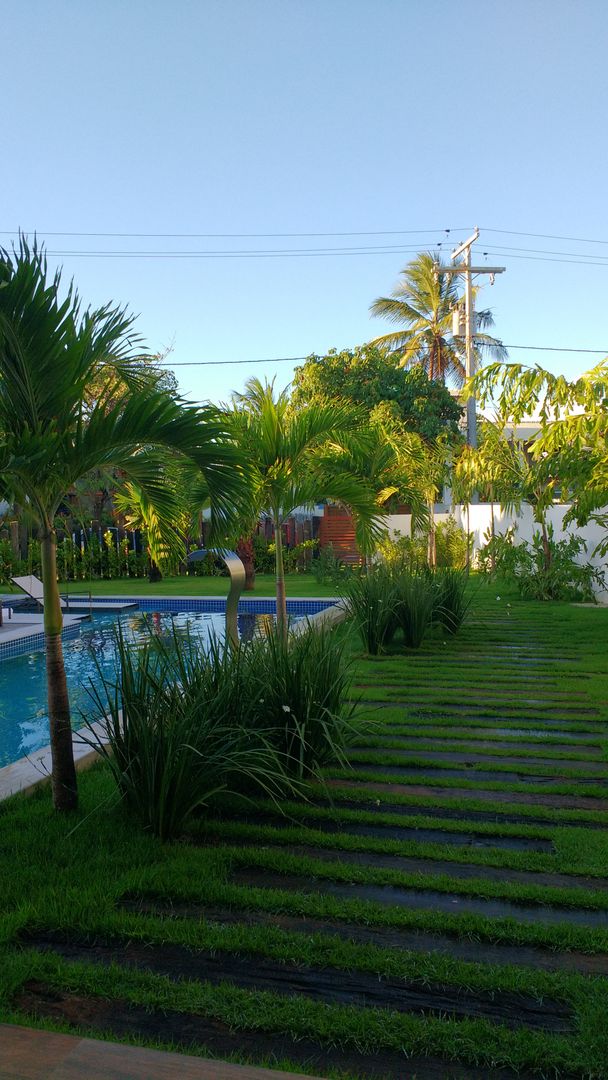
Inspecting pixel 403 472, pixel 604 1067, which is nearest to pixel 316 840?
pixel 604 1067

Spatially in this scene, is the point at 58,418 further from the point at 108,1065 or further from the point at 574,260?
the point at 574,260

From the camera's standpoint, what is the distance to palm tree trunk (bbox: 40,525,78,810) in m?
3.39

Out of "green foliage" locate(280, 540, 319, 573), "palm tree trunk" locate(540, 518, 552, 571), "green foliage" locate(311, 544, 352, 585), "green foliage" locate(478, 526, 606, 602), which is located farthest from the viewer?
"green foliage" locate(280, 540, 319, 573)

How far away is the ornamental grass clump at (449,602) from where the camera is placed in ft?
27.7

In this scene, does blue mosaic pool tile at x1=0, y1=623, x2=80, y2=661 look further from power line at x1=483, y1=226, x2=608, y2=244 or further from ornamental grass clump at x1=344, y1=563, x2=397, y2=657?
power line at x1=483, y1=226, x2=608, y2=244

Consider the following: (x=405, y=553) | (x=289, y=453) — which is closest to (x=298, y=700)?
(x=289, y=453)

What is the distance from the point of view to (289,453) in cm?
717

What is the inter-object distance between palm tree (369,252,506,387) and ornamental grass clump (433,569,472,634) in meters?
17.8

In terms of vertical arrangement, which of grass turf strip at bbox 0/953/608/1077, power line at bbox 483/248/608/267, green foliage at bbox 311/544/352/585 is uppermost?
power line at bbox 483/248/608/267

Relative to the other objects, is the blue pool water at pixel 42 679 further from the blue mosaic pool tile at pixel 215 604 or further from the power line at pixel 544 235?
the power line at pixel 544 235

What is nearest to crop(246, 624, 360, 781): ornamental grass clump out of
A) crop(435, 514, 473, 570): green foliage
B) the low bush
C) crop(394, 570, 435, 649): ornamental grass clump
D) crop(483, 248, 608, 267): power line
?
the low bush

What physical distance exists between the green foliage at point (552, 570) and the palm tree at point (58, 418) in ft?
29.4

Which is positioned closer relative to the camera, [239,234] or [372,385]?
[372,385]

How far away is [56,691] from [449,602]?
5868 mm
